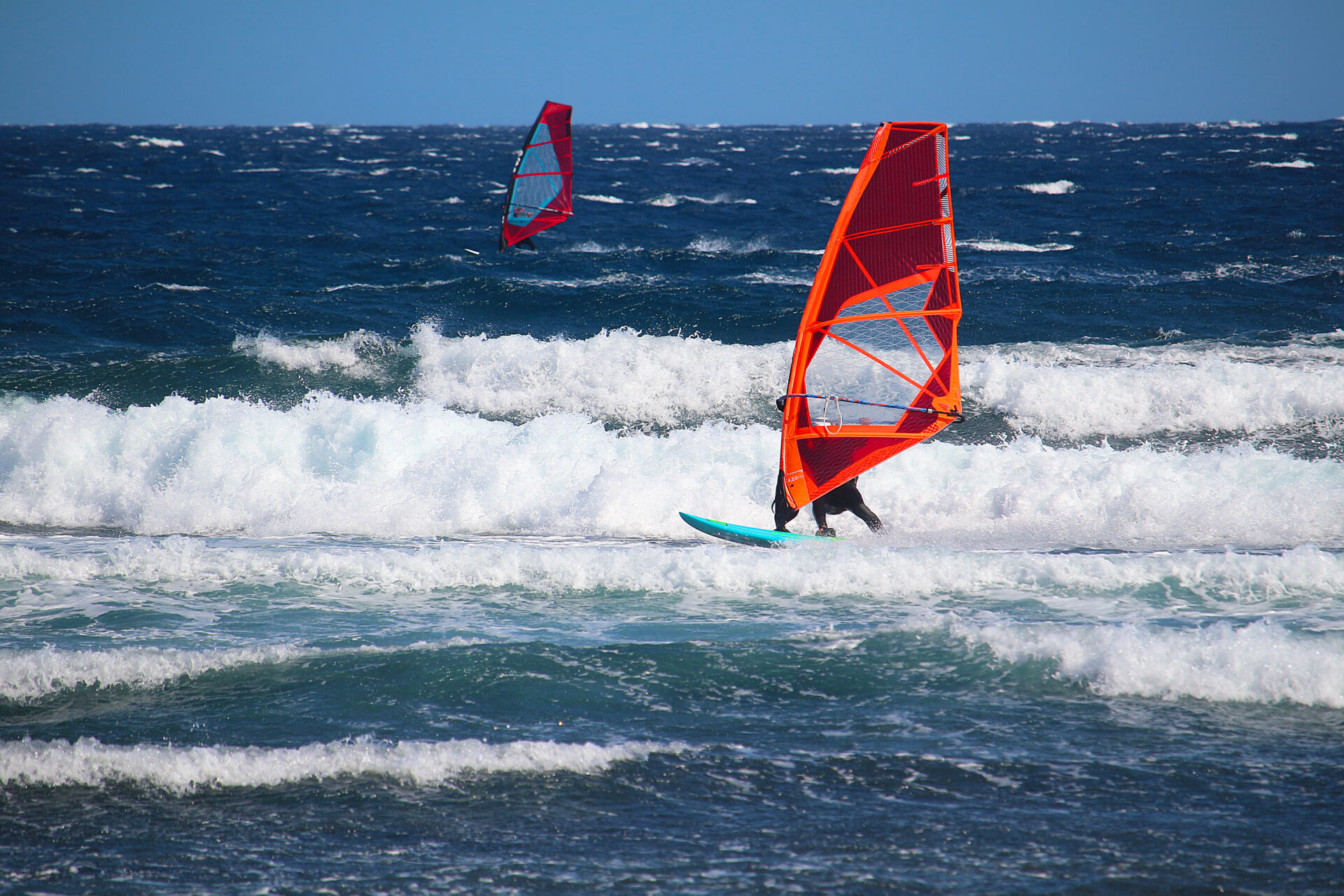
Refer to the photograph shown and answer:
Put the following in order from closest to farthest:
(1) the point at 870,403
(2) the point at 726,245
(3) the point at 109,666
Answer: (3) the point at 109,666 → (1) the point at 870,403 → (2) the point at 726,245

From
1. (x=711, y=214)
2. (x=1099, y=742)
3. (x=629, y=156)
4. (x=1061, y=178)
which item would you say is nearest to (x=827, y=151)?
(x=629, y=156)

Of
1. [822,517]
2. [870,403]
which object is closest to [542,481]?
[822,517]

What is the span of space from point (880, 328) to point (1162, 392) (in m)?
7.20

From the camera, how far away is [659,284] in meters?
18.8

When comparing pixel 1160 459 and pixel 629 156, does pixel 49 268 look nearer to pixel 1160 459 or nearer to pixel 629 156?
pixel 1160 459

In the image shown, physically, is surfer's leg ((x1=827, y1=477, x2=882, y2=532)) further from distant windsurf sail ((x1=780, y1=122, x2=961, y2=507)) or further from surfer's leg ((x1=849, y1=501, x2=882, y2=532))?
distant windsurf sail ((x1=780, y1=122, x2=961, y2=507))

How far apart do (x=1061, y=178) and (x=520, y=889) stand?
128 ft

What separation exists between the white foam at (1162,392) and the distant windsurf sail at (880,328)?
5.52 metres

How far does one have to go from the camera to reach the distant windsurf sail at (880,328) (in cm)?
694

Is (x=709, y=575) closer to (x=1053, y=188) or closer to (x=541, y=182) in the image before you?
(x=541, y=182)

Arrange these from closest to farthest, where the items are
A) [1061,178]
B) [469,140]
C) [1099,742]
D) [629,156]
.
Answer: [1099,742], [1061,178], [629,156], [469,140]

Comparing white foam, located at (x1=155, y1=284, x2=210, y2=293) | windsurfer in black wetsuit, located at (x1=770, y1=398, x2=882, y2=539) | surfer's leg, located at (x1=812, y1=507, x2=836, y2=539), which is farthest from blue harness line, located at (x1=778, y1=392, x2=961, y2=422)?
white foam, located at (x1=155, y1=284, x2=210, y2=293)

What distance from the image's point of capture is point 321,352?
14.6 m

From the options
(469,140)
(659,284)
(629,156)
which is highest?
(469,140)
